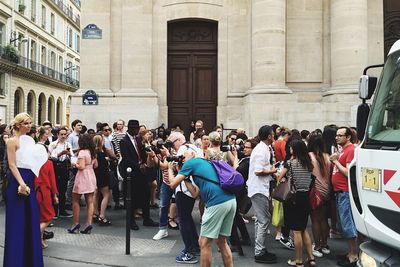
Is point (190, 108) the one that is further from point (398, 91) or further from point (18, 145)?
point (398, 91)

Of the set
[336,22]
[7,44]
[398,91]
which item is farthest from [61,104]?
[398,91]

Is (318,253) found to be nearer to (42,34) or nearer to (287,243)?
(287,243)

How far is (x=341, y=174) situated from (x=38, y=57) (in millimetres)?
46644

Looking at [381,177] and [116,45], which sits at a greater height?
[116,45]

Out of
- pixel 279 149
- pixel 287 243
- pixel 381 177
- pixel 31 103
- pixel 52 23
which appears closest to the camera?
pixel 381 177

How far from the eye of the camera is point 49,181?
24.2 ft

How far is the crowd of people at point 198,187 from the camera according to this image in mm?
5824

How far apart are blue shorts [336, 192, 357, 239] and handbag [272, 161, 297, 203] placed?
38.0 inches

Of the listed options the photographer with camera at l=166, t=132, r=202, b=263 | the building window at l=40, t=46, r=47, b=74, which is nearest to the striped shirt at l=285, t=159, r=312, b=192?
the photographer with camera at l=166, t=132, r=202, b=263

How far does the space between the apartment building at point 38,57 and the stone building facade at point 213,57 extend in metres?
24.2

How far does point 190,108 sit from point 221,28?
10.7 feet

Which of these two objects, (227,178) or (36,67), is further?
(36,67)

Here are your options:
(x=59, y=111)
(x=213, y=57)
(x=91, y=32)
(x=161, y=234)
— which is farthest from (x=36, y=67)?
(x=161, y=234)

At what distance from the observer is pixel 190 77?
17609mm
